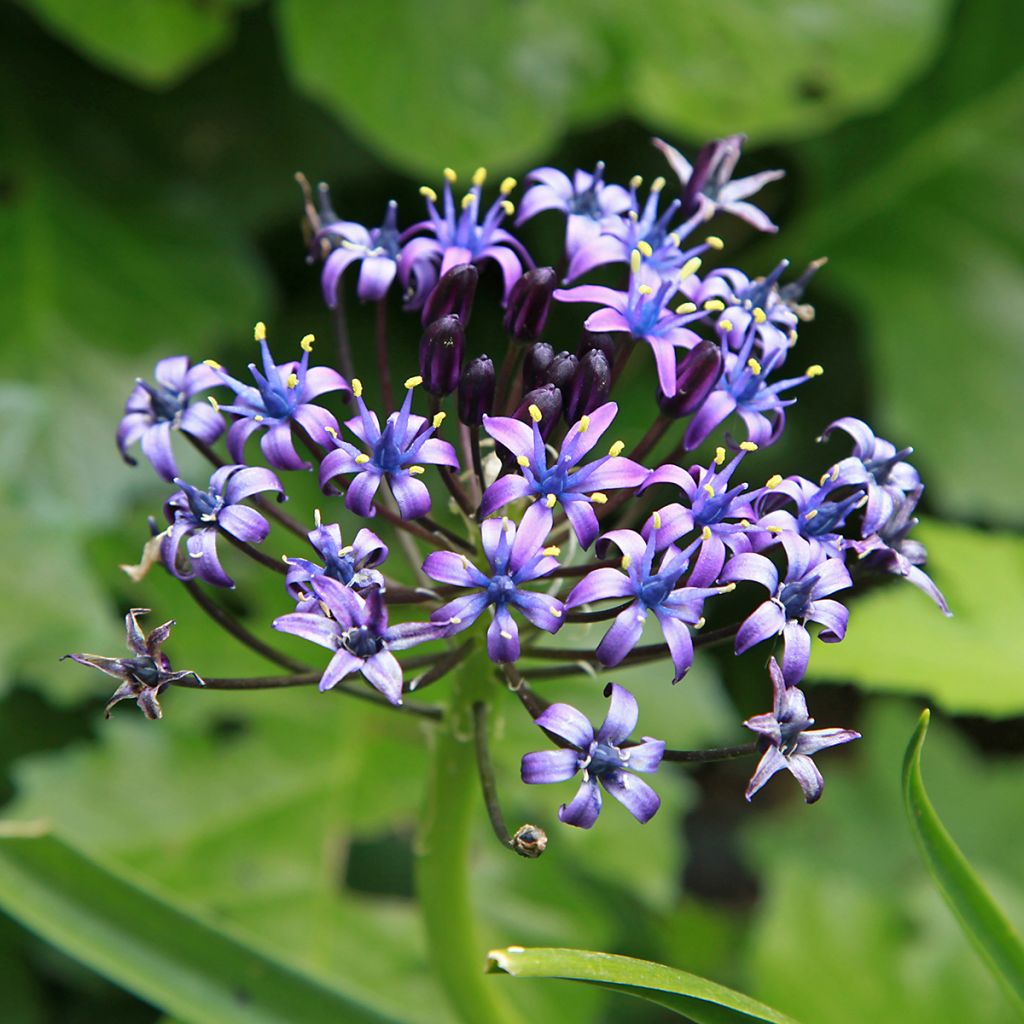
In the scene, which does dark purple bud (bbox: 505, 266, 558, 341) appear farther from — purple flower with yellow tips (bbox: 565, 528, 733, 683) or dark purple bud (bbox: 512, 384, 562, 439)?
purple flower with yellow tips (bbox: 565, 528, 733, 683)

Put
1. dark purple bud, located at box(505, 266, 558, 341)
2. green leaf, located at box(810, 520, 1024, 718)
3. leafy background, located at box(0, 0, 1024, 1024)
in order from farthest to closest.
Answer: leafy background, located at box(0, 0, 1024, 1024) → green leaf, located at box(810, 520, 1024, 718) → dark purple bud, located at box(505, 266, 558, 341)

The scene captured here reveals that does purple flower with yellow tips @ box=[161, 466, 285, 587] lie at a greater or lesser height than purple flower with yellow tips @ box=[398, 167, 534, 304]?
lesser

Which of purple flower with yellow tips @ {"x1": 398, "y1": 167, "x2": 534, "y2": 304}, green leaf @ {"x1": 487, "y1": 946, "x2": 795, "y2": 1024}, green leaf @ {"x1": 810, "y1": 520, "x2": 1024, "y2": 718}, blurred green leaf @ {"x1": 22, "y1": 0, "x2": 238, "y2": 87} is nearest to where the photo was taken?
green leaf @ {"x1": 487, "y1": 946, "x2": 795, "y2": 1024}

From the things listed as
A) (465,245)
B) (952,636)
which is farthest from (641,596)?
(952,636)

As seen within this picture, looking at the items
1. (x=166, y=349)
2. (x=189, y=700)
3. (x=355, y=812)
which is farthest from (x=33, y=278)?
(x=355, y=812)

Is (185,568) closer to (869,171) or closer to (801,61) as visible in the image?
(801,61)

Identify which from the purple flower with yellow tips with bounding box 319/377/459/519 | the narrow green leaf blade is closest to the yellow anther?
the purple flower with yellow tips with bounding box 319/377/459/519
